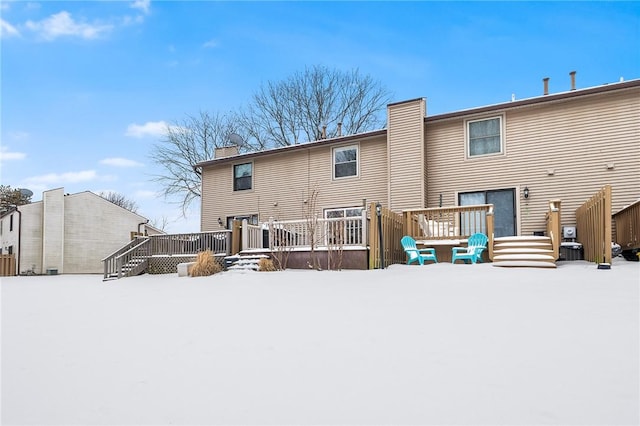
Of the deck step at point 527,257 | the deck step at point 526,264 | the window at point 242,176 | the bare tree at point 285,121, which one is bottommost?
the deck step at point 526,264

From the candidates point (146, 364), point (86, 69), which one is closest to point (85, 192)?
point (86, 69)

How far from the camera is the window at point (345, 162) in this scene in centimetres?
1358

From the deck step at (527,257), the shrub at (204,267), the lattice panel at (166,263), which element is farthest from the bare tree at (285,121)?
the deck step at (527,257)

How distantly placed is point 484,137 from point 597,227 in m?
4.70

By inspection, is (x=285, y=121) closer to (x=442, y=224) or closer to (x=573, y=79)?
(x=573, y=79)

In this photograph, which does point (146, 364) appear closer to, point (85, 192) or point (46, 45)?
point (46, 45)

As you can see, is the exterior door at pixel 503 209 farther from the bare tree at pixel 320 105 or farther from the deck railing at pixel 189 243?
the bare tree at pixel 320 105

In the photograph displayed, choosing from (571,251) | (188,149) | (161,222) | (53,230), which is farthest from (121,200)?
(571,251)

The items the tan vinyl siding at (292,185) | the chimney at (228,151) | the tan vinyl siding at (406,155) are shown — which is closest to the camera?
the tan vinyl siding at (406,155)

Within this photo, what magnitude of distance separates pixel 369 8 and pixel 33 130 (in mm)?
14220

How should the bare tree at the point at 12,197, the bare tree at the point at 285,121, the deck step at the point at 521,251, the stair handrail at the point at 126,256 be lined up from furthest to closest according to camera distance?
1. the bare tree at the point at 12,197
2. the bare tree at the point at 285,121
3. the stair handrail at the point at 126,256
4. the deck step at the point at 521,251

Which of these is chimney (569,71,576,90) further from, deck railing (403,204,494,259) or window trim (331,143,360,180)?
window trim (331,143,360,180)

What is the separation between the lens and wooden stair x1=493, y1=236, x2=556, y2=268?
25.8 ft

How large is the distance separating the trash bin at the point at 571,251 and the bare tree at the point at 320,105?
49.1 feet
